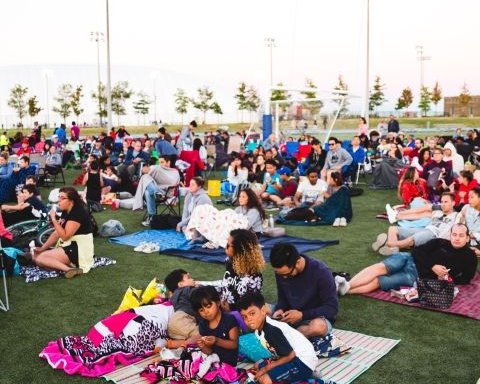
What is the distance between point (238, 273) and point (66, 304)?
6.99 ft

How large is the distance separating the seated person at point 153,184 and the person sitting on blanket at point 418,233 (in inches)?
174

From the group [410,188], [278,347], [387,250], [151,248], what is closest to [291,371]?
[278,347]

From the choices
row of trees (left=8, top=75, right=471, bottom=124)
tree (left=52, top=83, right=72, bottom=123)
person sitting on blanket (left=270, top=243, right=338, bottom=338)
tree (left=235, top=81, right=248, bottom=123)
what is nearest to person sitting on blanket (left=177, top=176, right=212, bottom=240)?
person sitting on blanket (left=270, top=243, right=338, bottom=338)

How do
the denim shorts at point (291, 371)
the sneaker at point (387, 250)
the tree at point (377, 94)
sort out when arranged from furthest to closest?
the tree at point (377, 94) < the sneaker at point (387, 250) < the denim shorts at point (291, 371)

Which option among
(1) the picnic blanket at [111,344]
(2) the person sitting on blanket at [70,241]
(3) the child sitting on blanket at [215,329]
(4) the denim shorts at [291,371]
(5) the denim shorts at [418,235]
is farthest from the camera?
(5) the denim shorts at [418,235]

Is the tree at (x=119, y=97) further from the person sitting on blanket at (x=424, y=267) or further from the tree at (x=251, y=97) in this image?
the person sitting on blanket at (x=424, y=267)

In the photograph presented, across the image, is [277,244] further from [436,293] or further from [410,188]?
[410,188]

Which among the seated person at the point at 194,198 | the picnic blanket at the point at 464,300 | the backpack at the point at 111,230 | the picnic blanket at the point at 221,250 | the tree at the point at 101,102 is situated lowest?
the picnic blanket at the point at 464,300

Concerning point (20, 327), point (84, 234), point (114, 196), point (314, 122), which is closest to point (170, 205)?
point (114, 196)

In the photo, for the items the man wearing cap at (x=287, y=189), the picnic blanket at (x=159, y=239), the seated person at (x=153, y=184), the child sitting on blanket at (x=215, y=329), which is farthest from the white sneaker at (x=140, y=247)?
the child sitting on blanket at (x=215, y=329)

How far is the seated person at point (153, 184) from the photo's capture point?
10680 millimetres

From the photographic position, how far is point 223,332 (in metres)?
4.08

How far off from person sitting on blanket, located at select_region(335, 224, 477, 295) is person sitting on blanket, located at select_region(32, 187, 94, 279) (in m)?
3.07

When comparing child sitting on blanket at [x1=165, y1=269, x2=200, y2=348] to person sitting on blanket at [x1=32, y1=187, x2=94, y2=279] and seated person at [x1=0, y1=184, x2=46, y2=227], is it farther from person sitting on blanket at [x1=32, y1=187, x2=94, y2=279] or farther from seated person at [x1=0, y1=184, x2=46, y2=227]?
seated person at [x1=0, y1=184, x2=46, y2=227]
